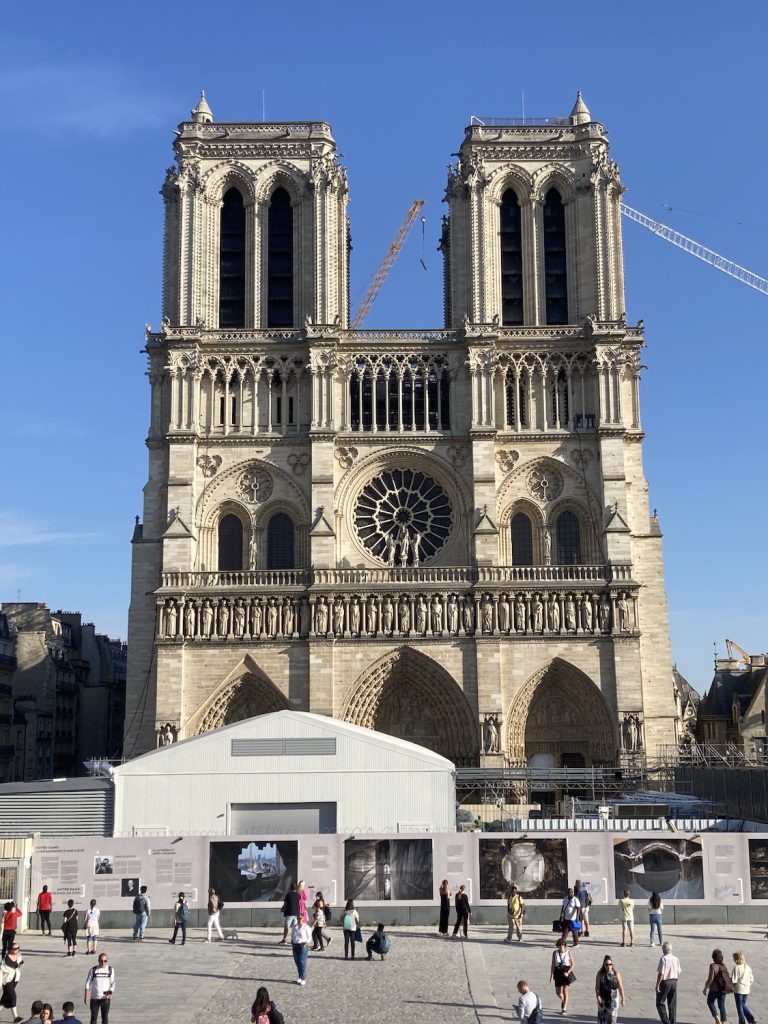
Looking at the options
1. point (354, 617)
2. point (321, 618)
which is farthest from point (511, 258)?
point (321, 618)

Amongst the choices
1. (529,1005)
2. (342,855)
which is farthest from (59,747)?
(529,1005)

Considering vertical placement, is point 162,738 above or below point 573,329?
below

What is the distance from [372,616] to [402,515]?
485 centimetres

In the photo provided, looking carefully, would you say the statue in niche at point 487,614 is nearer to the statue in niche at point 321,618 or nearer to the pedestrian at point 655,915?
the statue in niche at point 321,618

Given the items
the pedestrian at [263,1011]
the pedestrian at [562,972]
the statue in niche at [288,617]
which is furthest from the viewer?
the statue in niche at [288,617]

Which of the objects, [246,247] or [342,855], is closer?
[342,855]

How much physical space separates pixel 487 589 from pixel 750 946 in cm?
2386

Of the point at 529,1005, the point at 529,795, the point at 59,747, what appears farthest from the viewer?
the point at 59,747

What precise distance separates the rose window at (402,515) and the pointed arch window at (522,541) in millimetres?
2574

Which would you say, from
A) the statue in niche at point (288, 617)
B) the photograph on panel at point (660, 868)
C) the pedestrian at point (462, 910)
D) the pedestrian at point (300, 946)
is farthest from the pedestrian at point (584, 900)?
the statue in niche at point (288, 617)

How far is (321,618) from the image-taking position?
45531 millimetres

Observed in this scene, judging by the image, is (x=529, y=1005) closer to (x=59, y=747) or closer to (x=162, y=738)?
(x=162, y=738)

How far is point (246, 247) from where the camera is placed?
50781 mm

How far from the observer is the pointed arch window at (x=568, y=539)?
158ft
